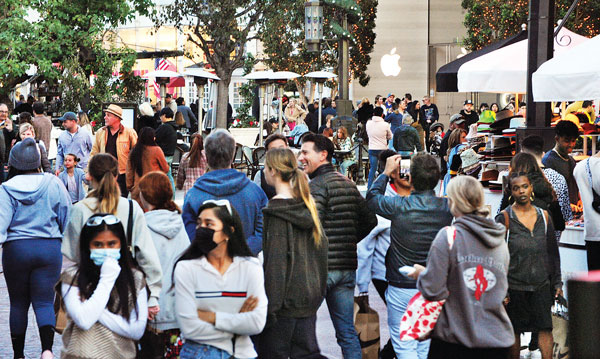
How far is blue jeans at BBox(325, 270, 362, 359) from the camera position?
20.2 ft

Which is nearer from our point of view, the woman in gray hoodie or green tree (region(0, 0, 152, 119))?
the woman in gray hoodie

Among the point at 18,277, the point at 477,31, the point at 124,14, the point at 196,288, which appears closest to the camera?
the point at 196,288

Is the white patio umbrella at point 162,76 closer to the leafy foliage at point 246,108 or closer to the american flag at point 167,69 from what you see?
the leafy foliage at point 246,108

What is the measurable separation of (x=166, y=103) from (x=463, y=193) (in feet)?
71.3

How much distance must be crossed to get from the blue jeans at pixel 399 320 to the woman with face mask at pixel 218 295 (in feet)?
6.37

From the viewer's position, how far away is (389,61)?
163ft

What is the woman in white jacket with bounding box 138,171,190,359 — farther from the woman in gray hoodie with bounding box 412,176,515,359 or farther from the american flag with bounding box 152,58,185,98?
the american flag with bounding box 152,58,185,98

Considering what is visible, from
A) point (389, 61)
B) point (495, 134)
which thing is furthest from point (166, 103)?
point (389, 61)

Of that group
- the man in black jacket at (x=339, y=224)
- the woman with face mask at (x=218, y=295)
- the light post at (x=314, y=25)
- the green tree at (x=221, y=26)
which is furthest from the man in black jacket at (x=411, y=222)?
the green tree at (x=221, y=26)

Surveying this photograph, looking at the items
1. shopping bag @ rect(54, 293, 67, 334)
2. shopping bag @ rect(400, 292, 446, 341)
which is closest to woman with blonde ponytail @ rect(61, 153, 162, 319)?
shopping bag @ rect(54, 293, 67, 334)

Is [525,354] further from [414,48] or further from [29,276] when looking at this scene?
[414,48]

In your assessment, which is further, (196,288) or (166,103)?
(166,103)

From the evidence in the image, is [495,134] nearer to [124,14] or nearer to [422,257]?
[422,257]

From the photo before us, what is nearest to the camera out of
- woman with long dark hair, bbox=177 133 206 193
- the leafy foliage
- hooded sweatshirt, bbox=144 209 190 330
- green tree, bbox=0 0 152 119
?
hooded sweatshirt, bbox=144 209 190 330
